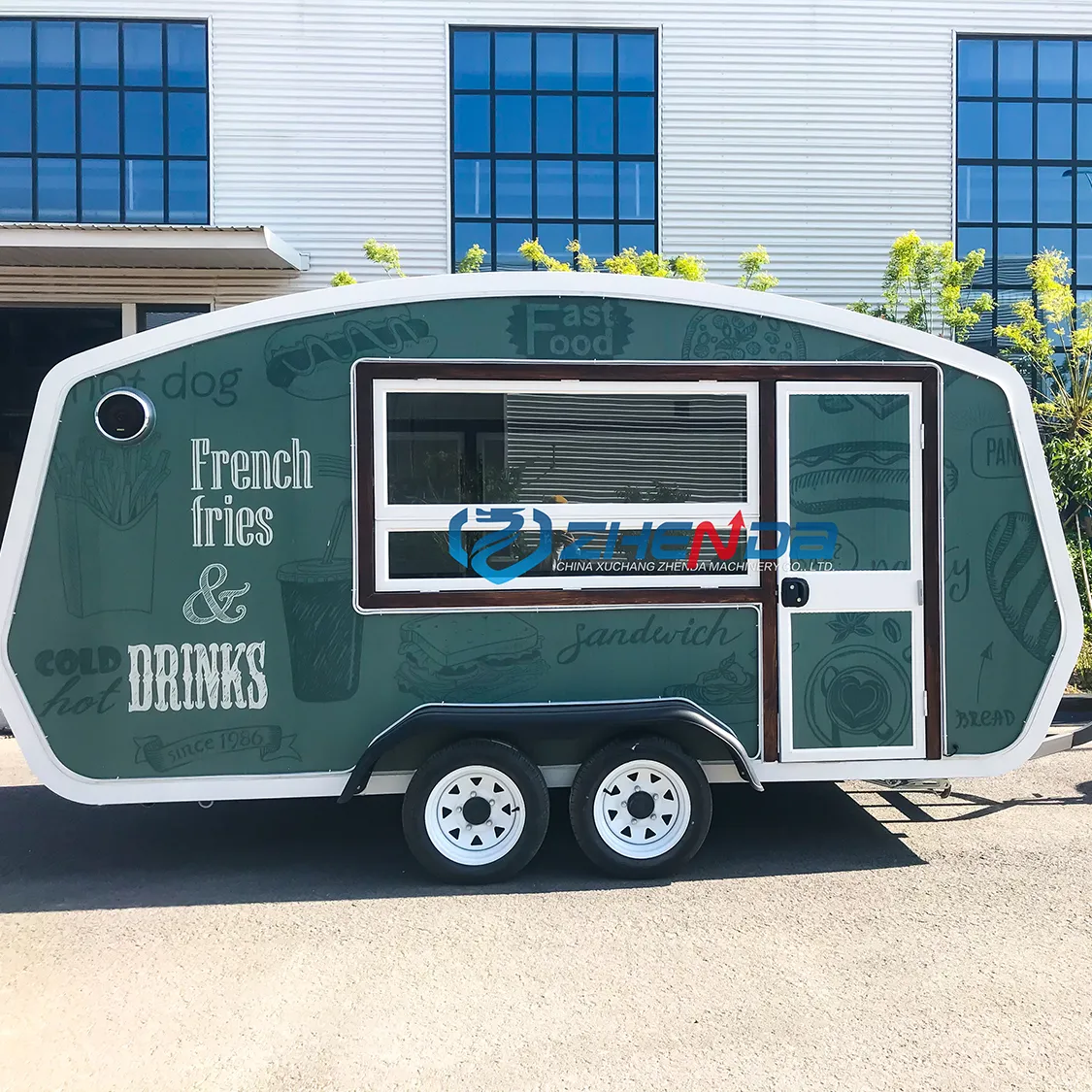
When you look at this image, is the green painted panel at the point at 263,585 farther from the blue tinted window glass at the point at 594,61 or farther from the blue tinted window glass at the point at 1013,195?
the blue tinted window glass at the point at 1013,195

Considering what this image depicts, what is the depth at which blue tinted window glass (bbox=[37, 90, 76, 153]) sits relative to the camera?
12.2 metres

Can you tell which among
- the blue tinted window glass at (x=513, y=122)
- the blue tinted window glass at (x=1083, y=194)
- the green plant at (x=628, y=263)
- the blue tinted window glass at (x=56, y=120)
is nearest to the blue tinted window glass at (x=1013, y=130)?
the blue tinted window glass at (x=1083, y=194)

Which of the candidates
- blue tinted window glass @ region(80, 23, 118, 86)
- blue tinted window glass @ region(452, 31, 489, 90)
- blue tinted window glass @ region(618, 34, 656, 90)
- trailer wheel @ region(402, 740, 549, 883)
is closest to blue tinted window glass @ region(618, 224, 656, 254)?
blue tinted window glass @ region(618, 34, 656, 90)

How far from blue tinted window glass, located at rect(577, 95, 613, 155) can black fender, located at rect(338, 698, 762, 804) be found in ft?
31.3

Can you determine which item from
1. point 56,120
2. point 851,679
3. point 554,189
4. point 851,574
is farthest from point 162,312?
point 851,679

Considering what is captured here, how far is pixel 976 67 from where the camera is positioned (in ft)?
42.3

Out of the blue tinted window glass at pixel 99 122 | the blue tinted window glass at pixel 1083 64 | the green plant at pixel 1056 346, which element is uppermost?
the blue tinted window glass at pixel 1083 64

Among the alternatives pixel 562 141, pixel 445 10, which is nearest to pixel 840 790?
pixel 562 141

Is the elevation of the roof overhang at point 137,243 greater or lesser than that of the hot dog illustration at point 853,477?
greater

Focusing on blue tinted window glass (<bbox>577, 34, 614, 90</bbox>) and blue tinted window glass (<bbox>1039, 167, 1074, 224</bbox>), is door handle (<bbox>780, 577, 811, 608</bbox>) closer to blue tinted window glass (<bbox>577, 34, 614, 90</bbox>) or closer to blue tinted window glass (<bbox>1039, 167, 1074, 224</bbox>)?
blue tinted window glass (<bbox>577, 34, 614, 90</bbox>)

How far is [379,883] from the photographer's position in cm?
482

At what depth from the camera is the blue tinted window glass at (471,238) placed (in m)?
12.6

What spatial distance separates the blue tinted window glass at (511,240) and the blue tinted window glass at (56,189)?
16.7ft

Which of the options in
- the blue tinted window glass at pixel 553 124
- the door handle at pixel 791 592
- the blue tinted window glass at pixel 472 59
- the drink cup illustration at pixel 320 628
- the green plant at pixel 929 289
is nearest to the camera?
the drink cup illustration at pixel 320 628
